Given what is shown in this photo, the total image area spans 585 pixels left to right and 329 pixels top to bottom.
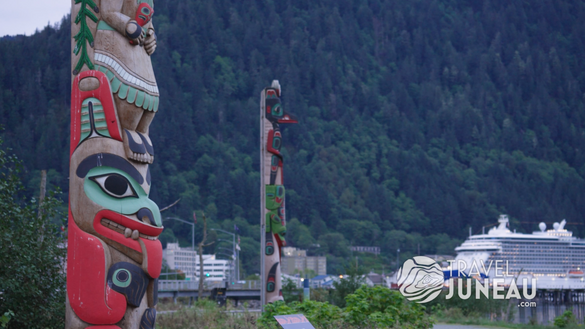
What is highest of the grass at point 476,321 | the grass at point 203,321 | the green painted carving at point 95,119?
the green painted carving at point 95,119

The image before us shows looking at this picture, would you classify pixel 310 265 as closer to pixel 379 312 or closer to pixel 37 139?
pixel 37 139

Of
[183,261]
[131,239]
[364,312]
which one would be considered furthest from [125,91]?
[183,261]

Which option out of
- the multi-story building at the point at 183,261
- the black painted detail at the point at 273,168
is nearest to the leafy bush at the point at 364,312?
the black painted detail at the point at 273,168

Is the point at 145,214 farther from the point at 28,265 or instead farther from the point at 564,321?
the point at 564,321

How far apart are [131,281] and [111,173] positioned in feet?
4.88

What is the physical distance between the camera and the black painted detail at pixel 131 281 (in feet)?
28.9

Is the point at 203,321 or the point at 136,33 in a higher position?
the point at 136,33

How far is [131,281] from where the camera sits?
8.90 m

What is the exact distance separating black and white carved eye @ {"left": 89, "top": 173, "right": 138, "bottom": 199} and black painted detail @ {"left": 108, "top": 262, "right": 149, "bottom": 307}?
95cm

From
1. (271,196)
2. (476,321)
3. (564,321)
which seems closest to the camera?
(564,321)

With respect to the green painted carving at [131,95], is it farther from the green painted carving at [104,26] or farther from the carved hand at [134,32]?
the green painted carving at [104,26]

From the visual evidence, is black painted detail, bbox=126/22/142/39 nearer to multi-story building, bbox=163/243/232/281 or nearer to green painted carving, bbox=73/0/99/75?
green painted carving, bbox=73/0/99/75

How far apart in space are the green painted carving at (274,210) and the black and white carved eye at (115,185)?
1454 cm

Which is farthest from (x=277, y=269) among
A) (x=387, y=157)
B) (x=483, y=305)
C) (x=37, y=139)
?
(x=387, y=157)
